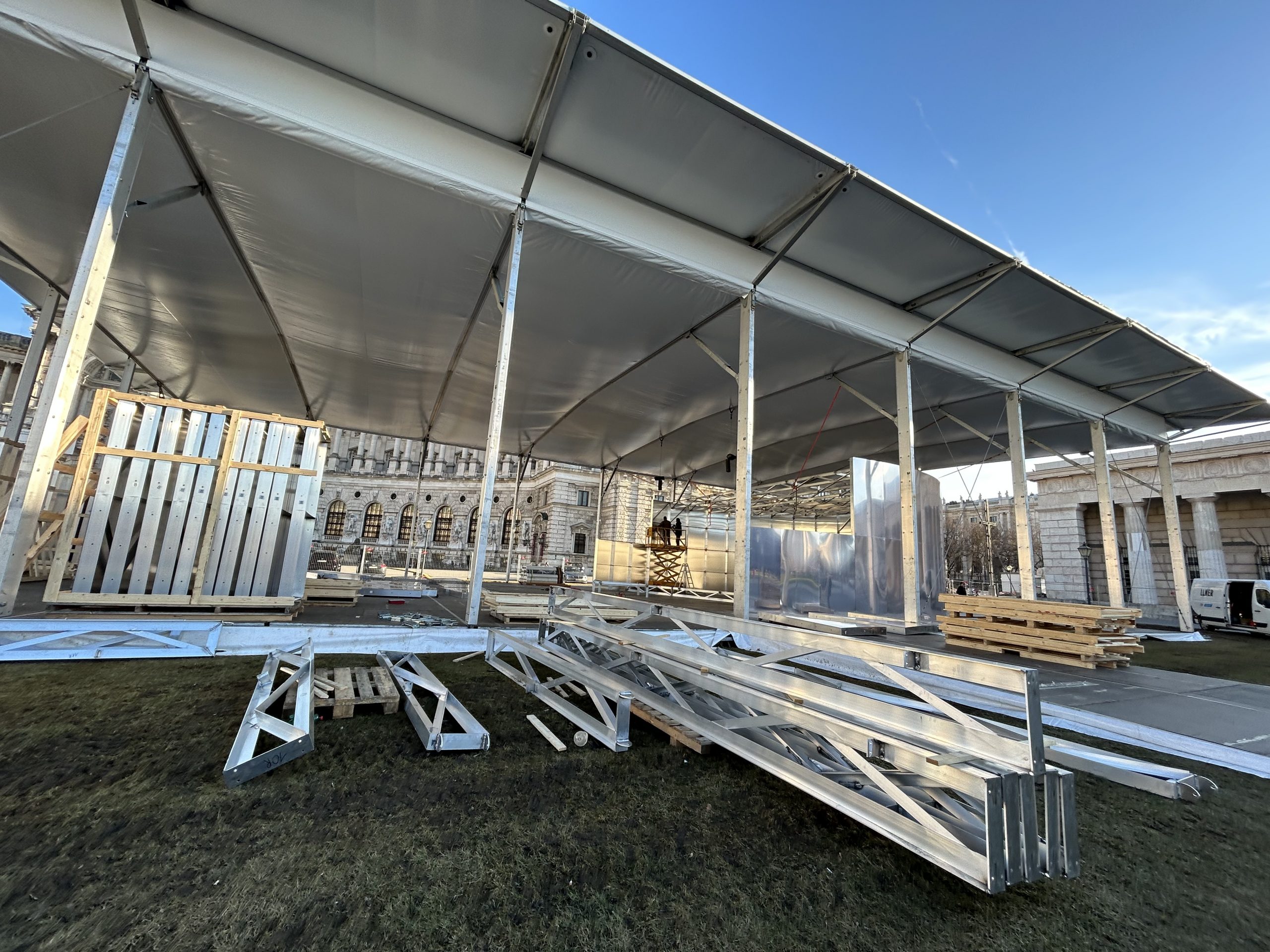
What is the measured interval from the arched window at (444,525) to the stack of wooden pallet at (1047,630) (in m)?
42.3

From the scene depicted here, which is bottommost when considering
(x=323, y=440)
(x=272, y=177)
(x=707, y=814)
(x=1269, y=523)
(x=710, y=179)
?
(x=707, y=814)

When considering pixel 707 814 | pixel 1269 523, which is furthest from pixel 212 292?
pixel 1269 523

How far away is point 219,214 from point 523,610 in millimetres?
7203

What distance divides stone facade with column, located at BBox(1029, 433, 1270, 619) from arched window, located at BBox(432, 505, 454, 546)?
140 feet

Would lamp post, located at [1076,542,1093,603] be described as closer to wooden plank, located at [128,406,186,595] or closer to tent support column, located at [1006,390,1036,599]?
tent support column, located at [1006,390,1036,599]

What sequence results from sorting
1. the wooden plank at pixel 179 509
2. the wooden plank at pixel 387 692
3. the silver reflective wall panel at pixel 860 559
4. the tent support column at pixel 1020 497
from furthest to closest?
the silver reflective wall panel at pixel 860 559 < the tent support column at pixel 1020 497 < the wooden plank at pixel 179 509 < the wooden plank at pixel 387 692

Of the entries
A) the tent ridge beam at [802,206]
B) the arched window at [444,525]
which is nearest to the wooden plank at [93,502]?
the tent ridge beam at [802,206]

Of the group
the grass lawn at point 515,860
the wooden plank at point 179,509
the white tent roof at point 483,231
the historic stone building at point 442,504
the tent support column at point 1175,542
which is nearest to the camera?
the grass lawn at point 515,860

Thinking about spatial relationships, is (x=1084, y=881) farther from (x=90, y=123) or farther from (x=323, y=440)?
(x=90, y=123)

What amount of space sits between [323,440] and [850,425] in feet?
44.2

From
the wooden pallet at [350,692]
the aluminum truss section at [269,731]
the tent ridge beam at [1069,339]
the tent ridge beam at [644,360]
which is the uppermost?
the tent ridge beam at [1069,339]

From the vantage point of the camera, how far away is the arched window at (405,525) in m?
45.0

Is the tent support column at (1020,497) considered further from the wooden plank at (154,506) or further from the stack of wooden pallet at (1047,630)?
the wooden plank at (154,506)

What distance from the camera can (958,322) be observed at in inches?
385
